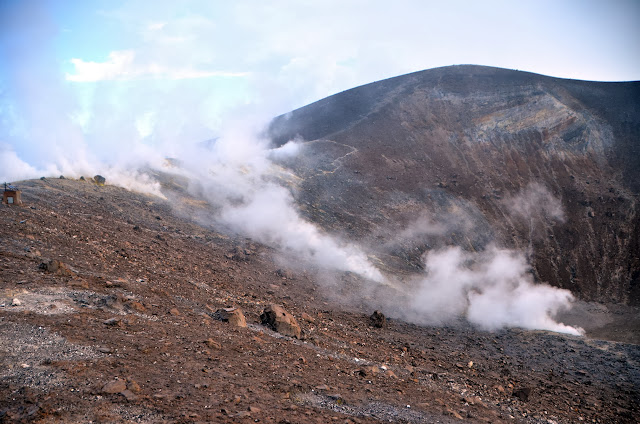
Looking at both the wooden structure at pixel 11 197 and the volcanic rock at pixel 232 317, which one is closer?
the volcanic rock at pixel 232 317

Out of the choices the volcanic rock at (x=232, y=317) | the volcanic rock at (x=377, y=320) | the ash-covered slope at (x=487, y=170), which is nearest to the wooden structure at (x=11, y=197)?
the volcanic rock at (x=232, y=317)

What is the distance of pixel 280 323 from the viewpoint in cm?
1159

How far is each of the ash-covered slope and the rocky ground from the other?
30.7ft

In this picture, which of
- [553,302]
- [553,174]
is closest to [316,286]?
[553,302]

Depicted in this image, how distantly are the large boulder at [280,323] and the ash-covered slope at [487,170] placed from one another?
42.8 feet

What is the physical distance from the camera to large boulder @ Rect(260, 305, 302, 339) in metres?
11.6

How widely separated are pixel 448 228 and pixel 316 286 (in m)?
14.8

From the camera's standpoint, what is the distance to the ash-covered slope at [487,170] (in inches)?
1126

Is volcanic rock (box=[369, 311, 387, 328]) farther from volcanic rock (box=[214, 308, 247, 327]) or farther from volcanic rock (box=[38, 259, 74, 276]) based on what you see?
volcanic rock (box=[38, 259, 74, 276])

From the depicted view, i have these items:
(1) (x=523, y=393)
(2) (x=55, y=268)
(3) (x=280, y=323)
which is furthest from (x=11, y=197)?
(1) (x=523, y=393)

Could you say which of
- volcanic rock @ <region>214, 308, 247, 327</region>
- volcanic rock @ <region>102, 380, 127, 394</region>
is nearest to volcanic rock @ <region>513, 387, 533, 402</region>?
volcanic rock @ <region>214, 308, 247, 327</region>

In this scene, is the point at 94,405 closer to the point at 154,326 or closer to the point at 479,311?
the point at 154,326

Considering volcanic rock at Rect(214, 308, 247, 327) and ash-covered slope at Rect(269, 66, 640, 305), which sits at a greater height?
ash-covered slope at Rect(269, 66, 640, 305)

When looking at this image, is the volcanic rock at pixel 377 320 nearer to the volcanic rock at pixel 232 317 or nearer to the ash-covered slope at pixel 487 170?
the volcanic rock at pixel 232 317
